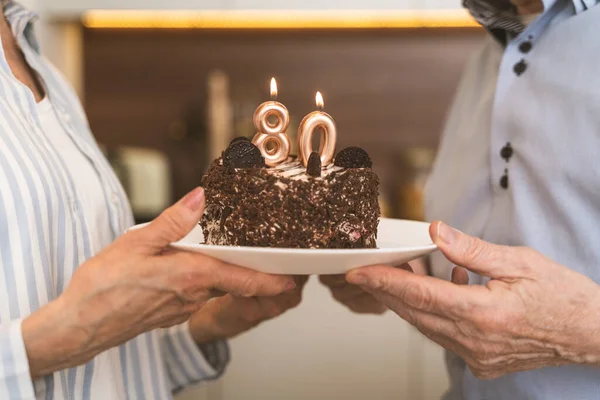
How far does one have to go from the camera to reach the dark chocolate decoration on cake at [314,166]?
0.84 metres

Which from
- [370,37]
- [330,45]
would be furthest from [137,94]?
→ [370,37]

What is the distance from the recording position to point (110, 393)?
0.95m

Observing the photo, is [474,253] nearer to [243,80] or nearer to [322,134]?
[322,134]

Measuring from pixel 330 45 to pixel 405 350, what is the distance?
1.35 meters

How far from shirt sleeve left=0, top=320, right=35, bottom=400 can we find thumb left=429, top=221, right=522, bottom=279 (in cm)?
49

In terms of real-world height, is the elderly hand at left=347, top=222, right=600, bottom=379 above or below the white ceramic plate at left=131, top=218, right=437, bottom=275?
below

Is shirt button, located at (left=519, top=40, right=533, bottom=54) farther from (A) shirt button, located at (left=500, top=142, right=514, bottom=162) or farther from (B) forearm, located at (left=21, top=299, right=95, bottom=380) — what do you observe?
(B) forearm, located at (left=21, top=299, right=95, bottom=380)

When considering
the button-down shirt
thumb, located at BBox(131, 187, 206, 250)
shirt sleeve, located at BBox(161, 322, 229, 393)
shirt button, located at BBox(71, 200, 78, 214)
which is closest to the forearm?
thumb, located at BBox(131, 187, 206, 250)

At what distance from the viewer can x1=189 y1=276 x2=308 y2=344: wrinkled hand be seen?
3.54 ft

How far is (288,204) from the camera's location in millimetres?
827

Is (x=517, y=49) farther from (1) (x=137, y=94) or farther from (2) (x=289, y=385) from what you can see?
(1) (x=137, y=94)

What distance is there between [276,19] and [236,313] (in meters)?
1.72

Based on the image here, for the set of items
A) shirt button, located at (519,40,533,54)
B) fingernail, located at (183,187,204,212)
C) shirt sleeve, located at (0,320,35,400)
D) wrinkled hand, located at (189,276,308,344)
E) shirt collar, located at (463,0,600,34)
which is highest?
shirt collar, located at (463,0,600,34)

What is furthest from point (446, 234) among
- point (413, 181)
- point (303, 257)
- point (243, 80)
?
point (243, 80)
